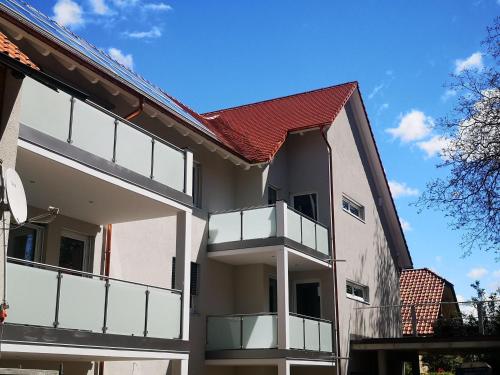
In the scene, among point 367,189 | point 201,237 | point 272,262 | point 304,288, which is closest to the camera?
point 201,237

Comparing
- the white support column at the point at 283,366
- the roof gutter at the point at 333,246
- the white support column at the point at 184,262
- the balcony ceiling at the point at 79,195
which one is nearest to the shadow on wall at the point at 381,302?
the roof gutter at the point at 333,246

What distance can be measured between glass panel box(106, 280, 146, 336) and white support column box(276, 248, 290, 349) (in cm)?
521

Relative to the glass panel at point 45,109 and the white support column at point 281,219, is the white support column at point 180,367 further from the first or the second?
the glass panel at point 45,109

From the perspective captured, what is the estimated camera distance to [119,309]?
1196 centimetres

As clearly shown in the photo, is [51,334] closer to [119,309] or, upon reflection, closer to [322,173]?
[119,309]

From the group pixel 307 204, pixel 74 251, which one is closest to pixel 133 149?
pixel 74 251

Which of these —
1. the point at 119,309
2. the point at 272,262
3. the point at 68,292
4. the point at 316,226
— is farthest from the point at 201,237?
the point at 68,292

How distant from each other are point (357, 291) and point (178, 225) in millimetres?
10860

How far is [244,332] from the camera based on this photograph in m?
17.0

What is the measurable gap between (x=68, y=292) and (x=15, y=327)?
129 cm

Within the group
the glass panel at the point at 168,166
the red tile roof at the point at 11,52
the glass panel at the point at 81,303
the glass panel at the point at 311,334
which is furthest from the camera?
the glass panel at the point at 311,334

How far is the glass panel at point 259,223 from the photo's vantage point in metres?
17.8

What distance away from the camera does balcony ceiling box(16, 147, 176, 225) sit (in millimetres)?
11195

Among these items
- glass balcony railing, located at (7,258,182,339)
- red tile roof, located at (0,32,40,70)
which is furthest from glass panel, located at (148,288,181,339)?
red tile roof, located at (0,32,40,70)
